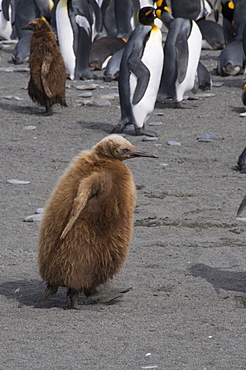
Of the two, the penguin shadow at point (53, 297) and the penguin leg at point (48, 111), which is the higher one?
the penguin shadow at point (53, 297)

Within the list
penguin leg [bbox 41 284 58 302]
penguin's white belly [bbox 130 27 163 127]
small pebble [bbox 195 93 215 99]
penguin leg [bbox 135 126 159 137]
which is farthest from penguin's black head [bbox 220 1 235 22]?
penguin leg [bbox 41 284 58 302]

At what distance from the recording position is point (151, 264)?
162 inches

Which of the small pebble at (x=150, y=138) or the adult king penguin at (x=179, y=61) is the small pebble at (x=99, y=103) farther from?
the small pebble at (x=150, y=138)

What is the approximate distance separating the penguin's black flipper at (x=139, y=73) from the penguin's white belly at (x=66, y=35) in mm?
3793

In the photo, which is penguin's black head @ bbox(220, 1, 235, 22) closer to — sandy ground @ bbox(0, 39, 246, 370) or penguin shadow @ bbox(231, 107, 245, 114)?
penguin shadow @ bbox(231, 107, 245, 114)

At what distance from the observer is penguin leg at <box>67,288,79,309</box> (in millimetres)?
3357

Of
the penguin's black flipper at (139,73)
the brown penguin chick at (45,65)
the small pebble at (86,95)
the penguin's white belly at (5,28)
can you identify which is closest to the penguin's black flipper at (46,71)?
the brown penguin chick at (45,65)

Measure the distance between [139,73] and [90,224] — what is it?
17.3 ft

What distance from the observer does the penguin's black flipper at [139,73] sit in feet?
27.1

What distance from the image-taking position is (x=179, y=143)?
303 inches

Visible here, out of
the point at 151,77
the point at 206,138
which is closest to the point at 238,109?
the point at 151,77

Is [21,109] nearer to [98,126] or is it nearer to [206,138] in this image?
[98,126]

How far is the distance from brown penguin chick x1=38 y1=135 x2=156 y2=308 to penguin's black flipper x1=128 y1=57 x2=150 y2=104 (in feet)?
16.3

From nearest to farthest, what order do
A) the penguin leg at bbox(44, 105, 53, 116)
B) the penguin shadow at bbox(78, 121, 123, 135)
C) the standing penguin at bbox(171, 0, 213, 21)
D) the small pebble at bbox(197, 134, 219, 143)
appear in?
the small pebble at bbox(197, 134, 219, 143) < the penguin shadow at bbox(78, 121, 123, 135) < the penguin leg at bbox(44, 105, 53, 116) < the standing penguin at bbox(171, 0, 213, 21)
